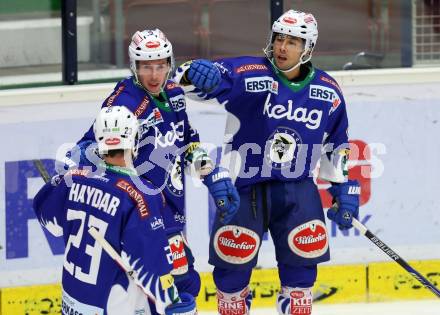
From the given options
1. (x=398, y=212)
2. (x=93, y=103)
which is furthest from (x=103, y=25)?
(x=398, y=212)

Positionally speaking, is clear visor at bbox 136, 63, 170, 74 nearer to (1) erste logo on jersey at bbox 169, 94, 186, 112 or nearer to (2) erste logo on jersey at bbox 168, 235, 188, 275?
(1) erste logo on jersey at bbox 169, 94, 186, 112

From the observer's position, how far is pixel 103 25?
7.80 meters

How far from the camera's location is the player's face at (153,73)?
251 inches

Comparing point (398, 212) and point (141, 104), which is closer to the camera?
point (141, 104)

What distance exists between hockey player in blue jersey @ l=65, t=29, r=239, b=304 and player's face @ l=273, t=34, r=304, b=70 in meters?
0.52

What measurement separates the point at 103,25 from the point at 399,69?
157 centimetres

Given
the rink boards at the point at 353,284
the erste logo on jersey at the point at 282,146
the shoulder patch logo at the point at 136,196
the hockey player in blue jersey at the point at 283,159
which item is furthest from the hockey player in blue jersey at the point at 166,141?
the rink boards at the point at 353,284

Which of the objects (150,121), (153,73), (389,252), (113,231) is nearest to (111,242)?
(113,231)

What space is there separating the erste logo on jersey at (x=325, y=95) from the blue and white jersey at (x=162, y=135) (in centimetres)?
63

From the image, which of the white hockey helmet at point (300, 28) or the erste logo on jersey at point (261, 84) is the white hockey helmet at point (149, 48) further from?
the white hockey helmet at point (300, 28)

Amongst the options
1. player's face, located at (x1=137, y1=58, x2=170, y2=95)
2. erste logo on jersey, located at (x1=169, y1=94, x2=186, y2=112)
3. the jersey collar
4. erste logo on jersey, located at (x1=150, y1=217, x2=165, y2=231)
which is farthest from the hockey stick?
erste logo on jersey, located at (x1=150, y1=217, x2=165, y2=231)

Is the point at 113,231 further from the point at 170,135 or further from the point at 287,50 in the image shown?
the point at 287,50

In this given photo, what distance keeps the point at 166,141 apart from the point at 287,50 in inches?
28.5

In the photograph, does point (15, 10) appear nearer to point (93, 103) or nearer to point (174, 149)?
point (93, 103)
